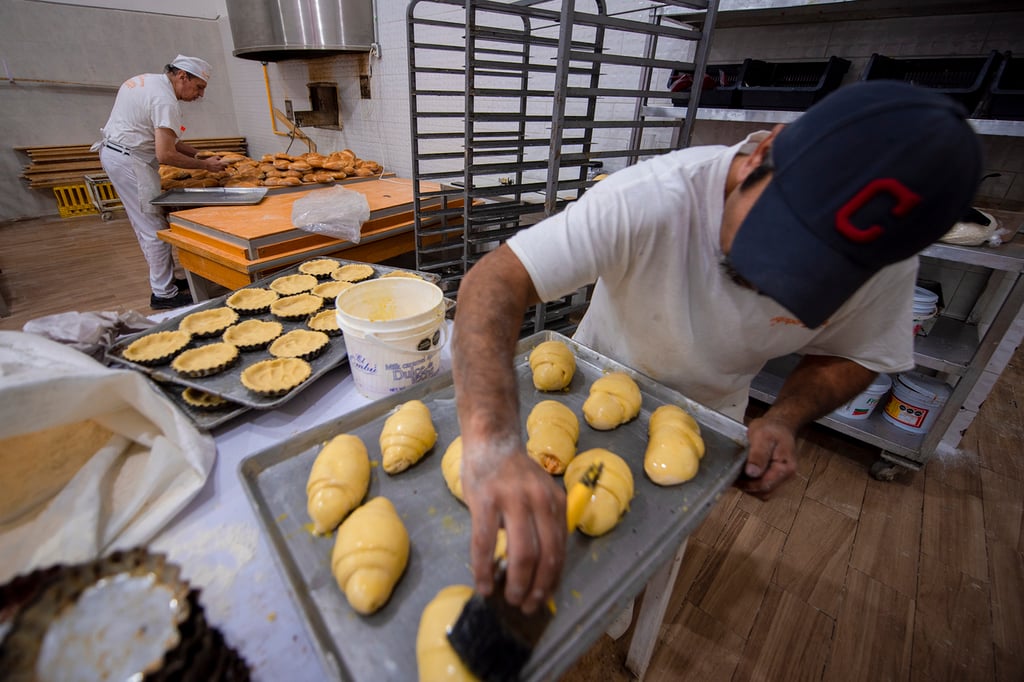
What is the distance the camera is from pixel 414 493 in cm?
93

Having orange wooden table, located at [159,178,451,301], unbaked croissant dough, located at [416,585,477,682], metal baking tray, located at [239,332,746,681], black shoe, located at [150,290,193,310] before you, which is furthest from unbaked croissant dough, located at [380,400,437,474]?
black shoe, located at [150,290,193,310]

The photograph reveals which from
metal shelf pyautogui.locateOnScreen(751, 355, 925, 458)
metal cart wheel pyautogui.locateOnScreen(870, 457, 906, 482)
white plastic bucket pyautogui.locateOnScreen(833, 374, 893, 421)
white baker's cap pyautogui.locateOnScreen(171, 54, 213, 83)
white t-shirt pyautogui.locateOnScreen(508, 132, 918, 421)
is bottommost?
metal cart wheel pyautogui.locateOnScreen(870, 457, 906, 482)

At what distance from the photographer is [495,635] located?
62cm

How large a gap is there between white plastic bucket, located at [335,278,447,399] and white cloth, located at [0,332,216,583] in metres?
0.40

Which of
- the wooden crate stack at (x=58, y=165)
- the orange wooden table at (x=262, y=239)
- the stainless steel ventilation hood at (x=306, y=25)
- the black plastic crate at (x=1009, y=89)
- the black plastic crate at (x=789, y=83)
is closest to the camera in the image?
the black plastic crate at (x=1009, y=89)

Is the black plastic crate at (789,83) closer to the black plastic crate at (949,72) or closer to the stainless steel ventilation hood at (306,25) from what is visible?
the black plastic crate at (949,72)

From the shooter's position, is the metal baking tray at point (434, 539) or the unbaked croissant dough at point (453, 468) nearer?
the metal baking tray at point (434, 539)

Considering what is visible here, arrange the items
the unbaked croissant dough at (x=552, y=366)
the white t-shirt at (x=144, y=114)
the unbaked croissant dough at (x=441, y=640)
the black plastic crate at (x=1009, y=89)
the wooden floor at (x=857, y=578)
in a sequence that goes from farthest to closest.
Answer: the white t-shirt at (x=144, y=114) → the black plastic crate at (x=1009, y=89) → the wooden floor at (x=857, y=578) → the unbaked croissant dough at (x=552, y=366) → the unbaked croissant dough at (x=441, y=640)

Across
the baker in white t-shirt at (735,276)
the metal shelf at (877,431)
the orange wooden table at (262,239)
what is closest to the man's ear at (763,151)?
the baker in white t-shirt at (735,276)

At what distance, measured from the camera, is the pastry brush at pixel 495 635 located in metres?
0.61

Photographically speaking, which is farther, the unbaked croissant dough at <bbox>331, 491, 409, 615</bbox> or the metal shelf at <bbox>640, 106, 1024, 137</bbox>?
the metal shelf at <bbox>640, 106, 1024, 137</bbox>

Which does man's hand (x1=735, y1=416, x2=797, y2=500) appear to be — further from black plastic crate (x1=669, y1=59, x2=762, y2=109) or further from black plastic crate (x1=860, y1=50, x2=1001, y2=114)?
black plastic crate (x1=669, y1=59, x2=762, y2=109)

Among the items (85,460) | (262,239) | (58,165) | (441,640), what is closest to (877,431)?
(441,640)

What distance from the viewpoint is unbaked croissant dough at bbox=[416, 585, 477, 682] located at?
61 centimetres
